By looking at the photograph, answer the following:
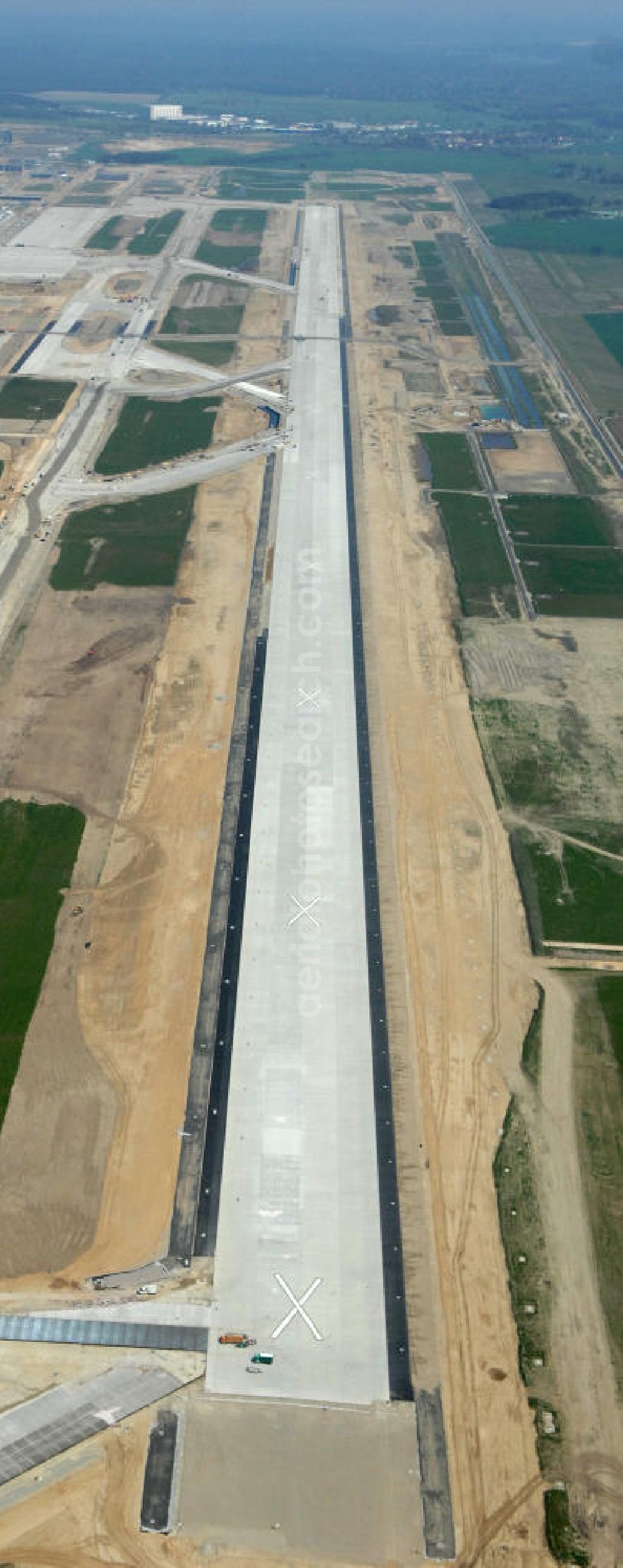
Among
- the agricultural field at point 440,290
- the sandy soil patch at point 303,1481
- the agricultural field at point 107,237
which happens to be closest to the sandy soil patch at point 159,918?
the sandy soil patch at point 303,1481

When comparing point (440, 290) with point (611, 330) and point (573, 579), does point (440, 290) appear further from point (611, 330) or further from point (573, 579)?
point (573, 579)

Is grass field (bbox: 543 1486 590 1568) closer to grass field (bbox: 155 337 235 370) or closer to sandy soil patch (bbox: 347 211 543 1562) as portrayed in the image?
sandy soil patch (bbox: 347 211 543 1562)

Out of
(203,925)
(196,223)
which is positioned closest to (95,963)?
(203,925)

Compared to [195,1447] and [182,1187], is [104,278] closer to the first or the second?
[182,1187]

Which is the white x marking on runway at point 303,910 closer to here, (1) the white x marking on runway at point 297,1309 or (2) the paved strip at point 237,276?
(1) the white x marking on runway at point 297,1309

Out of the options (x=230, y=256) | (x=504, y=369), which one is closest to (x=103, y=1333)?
(x=504, y=369)

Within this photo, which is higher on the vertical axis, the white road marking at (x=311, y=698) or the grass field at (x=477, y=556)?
the grass field at (x=477, y=556)
